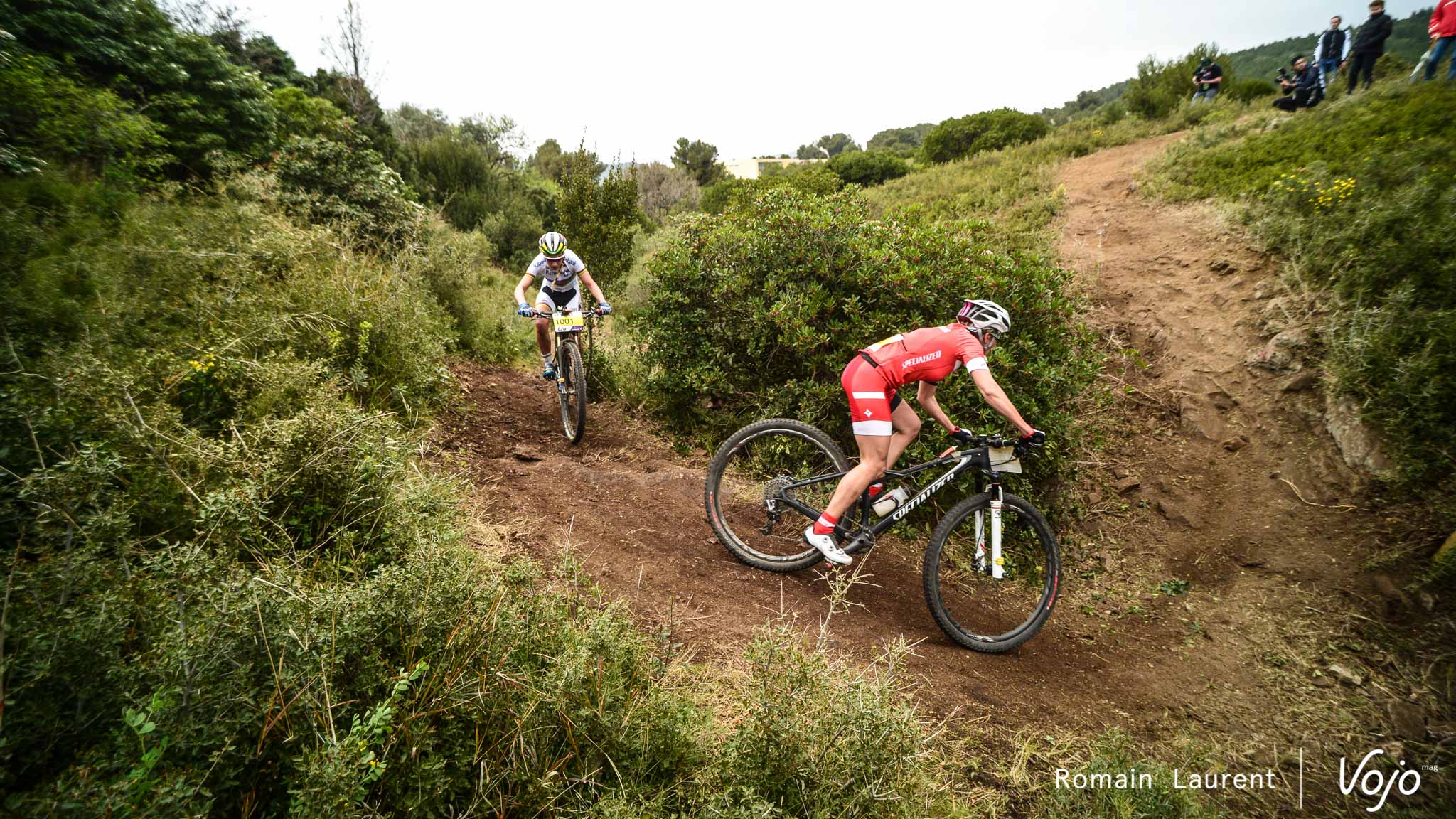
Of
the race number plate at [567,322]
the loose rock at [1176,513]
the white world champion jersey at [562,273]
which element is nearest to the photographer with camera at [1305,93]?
the loose rock at [1176,513]

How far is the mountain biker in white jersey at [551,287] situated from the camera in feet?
22.2

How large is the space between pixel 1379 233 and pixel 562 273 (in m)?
9.02

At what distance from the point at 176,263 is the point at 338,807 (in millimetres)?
5428

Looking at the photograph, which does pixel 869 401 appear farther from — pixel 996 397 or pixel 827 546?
pixel 827 546

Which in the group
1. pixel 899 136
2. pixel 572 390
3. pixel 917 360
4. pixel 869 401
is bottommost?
pixel 572 390

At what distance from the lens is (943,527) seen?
13.4ft

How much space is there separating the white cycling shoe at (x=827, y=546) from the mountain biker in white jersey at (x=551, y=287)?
3652 mm

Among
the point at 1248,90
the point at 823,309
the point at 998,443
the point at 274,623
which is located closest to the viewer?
the point at 274,623

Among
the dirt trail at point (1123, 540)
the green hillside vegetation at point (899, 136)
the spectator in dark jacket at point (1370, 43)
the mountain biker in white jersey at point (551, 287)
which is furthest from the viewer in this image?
the green hillside vegetation at point (899, 136)

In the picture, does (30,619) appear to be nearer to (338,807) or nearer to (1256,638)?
(338,807)

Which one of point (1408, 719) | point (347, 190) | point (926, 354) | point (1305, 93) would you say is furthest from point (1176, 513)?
point (347, 190)

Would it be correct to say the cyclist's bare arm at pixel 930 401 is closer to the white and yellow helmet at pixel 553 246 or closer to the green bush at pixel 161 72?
the white and yellow helmet at pixel 553 246

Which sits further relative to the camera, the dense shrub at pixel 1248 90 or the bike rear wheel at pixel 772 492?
the dense shrub at pixel 1248 90

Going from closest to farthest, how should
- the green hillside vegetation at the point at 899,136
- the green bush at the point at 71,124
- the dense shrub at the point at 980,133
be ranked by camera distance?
the green bush at the point at 71,124 < the dense shrub at the point at 980,133 < the green hillside vegetation at the point at 899,136
